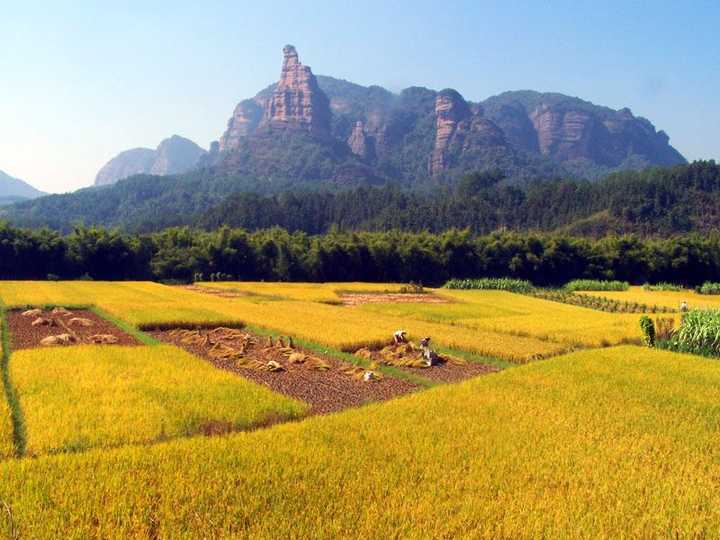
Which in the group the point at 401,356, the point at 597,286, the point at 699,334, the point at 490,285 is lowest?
the point at 401,356

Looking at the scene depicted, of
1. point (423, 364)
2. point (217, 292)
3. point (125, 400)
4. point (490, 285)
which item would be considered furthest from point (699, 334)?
point (490, 285)

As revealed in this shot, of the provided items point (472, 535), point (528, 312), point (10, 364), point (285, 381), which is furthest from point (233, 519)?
point (528, 312)

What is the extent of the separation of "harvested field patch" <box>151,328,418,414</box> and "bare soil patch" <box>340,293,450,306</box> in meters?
18.6

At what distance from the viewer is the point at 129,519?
6.89 meters

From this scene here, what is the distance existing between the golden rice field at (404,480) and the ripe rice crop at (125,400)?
112cm

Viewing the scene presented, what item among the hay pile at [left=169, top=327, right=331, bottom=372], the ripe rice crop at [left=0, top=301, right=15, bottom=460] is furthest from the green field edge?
the hay pile at [left=169, top=327, right=331, bottom=372]

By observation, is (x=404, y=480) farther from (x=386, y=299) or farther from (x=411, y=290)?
(x=411, y=290)

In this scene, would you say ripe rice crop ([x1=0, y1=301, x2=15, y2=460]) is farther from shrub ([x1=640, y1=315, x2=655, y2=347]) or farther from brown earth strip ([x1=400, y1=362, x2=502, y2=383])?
shrub ([x1=640, y1=315, x2=655, y2=347])

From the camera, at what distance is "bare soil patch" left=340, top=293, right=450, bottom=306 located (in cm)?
4203

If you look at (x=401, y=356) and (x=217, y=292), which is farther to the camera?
(x=217, y=292)

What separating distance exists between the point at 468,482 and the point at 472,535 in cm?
164

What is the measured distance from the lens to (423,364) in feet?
64.3

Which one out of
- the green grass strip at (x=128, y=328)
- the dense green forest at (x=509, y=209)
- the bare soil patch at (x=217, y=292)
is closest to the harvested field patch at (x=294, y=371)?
the green grass strip at (x=128, y=328)

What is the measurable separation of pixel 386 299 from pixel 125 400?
3310 centimetres
